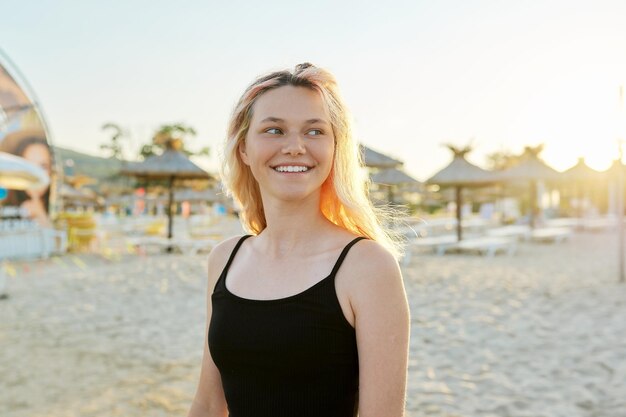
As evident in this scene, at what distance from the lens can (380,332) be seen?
1.09m

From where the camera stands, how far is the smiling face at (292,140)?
123 centimetres

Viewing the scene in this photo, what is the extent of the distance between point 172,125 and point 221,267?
55.1 metres

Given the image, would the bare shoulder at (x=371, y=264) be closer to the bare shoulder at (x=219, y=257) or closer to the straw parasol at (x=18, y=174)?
the bare shoulder at (x=219, y=257)

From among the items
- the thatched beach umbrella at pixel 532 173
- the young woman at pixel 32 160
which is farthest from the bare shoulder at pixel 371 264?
the thatched beach umbrella at pixel 532 173

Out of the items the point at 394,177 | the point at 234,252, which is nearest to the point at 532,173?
the point at 394,177

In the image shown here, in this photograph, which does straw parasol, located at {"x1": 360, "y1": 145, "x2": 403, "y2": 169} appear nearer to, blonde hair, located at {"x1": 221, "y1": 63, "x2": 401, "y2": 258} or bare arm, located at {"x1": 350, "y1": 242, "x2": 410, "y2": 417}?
blonde hair, located at {"x1": 221, "y1": 63, "x2": 401, "y2": 258}

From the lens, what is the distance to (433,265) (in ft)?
37.5

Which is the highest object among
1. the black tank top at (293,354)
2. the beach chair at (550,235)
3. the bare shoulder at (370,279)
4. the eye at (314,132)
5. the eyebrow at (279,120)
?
the eyebrow at (279,120)

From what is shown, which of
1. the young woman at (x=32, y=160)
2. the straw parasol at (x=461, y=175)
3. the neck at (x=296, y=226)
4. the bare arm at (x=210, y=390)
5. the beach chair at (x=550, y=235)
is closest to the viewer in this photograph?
the neck at (x=296, y=226)

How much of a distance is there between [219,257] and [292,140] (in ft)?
1.49

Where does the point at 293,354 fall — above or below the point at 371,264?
below

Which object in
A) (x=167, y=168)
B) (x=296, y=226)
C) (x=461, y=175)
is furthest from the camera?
(x=461, y=175)

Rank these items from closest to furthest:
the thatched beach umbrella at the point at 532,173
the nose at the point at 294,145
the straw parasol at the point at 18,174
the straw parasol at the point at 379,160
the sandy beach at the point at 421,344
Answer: the nose at the point at 294,145
the sandy beach at the point at 421,344
the straw parasol at the point at 18,174
the straw parasol at the point at 379,160
the thatched beach umbrella at the point at 532,173

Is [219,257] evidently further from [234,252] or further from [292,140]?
[292,140]
